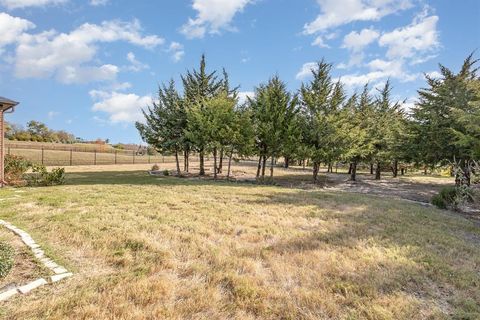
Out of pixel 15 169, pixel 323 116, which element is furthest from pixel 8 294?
pixel 323 116

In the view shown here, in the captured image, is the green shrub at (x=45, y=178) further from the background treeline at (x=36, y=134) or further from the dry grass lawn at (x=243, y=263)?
the background treeline at (x=36, y=134)

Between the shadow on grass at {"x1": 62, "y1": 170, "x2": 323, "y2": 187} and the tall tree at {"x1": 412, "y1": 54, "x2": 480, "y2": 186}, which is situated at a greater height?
the tall tree at {"x1": 412, "y1": 54, "x2": 480, "y2": 186}

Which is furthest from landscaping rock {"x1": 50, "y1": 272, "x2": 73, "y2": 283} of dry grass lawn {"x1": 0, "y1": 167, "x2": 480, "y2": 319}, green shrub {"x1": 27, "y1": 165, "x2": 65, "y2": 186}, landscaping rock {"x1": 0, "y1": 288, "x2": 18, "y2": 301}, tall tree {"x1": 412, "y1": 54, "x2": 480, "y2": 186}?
tall tree {"x1": 412, "y1": 54, "x2": 480, "y2": 186}

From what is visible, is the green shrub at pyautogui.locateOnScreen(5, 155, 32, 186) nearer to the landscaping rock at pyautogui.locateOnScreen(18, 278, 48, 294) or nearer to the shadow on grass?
the shadow on grass

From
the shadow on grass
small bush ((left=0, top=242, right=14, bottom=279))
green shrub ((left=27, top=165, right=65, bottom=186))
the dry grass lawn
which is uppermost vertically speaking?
green shrub ((left=27, top=165, right=65, bottom=186))

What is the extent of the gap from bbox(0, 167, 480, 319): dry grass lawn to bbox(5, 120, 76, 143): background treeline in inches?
2160

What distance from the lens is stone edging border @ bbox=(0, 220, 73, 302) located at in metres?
3.33

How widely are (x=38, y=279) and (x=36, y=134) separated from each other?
6630 centimetres

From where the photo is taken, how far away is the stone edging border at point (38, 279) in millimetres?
3328

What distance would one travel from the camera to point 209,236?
18.4 ft

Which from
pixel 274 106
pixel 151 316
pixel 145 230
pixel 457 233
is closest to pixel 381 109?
pixel 274 106

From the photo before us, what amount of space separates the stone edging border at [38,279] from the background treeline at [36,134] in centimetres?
5479

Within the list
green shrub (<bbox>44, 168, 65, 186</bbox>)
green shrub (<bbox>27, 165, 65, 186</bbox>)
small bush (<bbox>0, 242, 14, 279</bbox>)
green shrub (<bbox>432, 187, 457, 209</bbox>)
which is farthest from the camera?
green shrub (<bbox>44, 168, 65, 186</bbox>)

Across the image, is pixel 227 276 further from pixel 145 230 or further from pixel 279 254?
pixel 145 230
